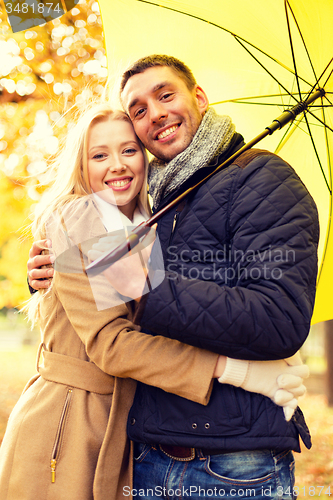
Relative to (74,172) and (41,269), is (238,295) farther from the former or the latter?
(74,172)

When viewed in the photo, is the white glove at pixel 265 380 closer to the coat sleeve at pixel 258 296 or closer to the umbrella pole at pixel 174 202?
the coat sleeve at pixel 258 296

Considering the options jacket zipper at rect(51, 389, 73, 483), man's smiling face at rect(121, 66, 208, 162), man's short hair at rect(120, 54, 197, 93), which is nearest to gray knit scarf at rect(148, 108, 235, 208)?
man's smiling face at rect(121, 66, 208, 162)

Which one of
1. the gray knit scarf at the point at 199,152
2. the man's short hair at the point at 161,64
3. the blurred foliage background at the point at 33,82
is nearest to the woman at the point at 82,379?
the gray knit scarf at the point at 199,152

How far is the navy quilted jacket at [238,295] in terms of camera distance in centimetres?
149

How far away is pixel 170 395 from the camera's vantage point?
1.74 m

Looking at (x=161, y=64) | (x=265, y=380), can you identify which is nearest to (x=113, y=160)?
(x=161, y=64)

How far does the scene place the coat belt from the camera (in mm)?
1898

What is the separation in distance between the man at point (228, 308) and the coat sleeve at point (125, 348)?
11 cm

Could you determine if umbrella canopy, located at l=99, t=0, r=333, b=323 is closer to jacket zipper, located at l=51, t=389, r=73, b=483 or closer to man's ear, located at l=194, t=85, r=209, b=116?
man's ear, located at l=194, t=85, r=209, b=116

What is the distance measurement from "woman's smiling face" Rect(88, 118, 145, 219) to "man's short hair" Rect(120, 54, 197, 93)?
281mm

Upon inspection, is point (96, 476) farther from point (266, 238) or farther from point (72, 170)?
point (72, 170)

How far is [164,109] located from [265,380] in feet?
4.76

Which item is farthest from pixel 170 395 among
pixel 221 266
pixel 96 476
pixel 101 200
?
pixel 101 200

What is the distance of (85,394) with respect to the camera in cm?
189
